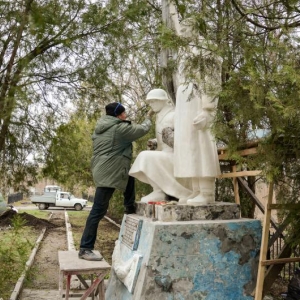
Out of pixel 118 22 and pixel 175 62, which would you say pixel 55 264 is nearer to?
pixel 118 22

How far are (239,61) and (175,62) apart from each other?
51 cm

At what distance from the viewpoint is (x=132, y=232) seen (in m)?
4.50

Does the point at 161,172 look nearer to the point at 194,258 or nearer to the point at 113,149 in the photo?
the point at 113,149

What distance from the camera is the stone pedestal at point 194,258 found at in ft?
12.7

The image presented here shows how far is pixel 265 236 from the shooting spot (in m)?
3.64

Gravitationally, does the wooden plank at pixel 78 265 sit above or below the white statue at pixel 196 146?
below

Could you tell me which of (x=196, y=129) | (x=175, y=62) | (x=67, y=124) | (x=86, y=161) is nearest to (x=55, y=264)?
(x=67, y=124)

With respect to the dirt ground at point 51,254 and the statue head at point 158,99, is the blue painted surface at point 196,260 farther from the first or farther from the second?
the dirt ground at point 51,254

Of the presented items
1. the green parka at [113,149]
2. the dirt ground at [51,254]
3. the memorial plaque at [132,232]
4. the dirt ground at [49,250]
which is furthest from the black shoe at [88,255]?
the dirt ground at [51,254]

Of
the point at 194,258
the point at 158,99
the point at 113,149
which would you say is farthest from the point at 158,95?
the point at 194,258

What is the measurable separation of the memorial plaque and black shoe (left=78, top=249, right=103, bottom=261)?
0.35 meters

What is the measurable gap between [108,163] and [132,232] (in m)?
0.79

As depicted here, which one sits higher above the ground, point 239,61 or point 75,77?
point 75,77

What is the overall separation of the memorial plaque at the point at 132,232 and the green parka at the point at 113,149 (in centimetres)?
40
